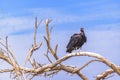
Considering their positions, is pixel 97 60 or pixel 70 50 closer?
pixel 97 60

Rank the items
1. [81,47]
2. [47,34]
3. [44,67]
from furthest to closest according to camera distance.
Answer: [81,47] → [44,67] → [47,34]

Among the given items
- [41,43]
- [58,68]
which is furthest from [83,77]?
[41,43]

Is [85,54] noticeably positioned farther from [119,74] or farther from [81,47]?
[81,47]

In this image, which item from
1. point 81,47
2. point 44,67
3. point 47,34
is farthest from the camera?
point 81,47

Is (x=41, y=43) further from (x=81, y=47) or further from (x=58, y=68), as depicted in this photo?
(x=81, y=47)

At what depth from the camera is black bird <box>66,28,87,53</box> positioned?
10.1 meters

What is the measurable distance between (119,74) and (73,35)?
6.74ft

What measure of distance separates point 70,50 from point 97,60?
1.06 metres

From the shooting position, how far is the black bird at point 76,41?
33.0 ft

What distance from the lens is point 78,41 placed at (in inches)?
409

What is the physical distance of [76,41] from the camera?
1030 cm

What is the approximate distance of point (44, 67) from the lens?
9555mm

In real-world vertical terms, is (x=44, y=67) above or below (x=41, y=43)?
below

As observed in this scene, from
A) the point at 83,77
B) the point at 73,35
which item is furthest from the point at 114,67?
the point at 73,35
